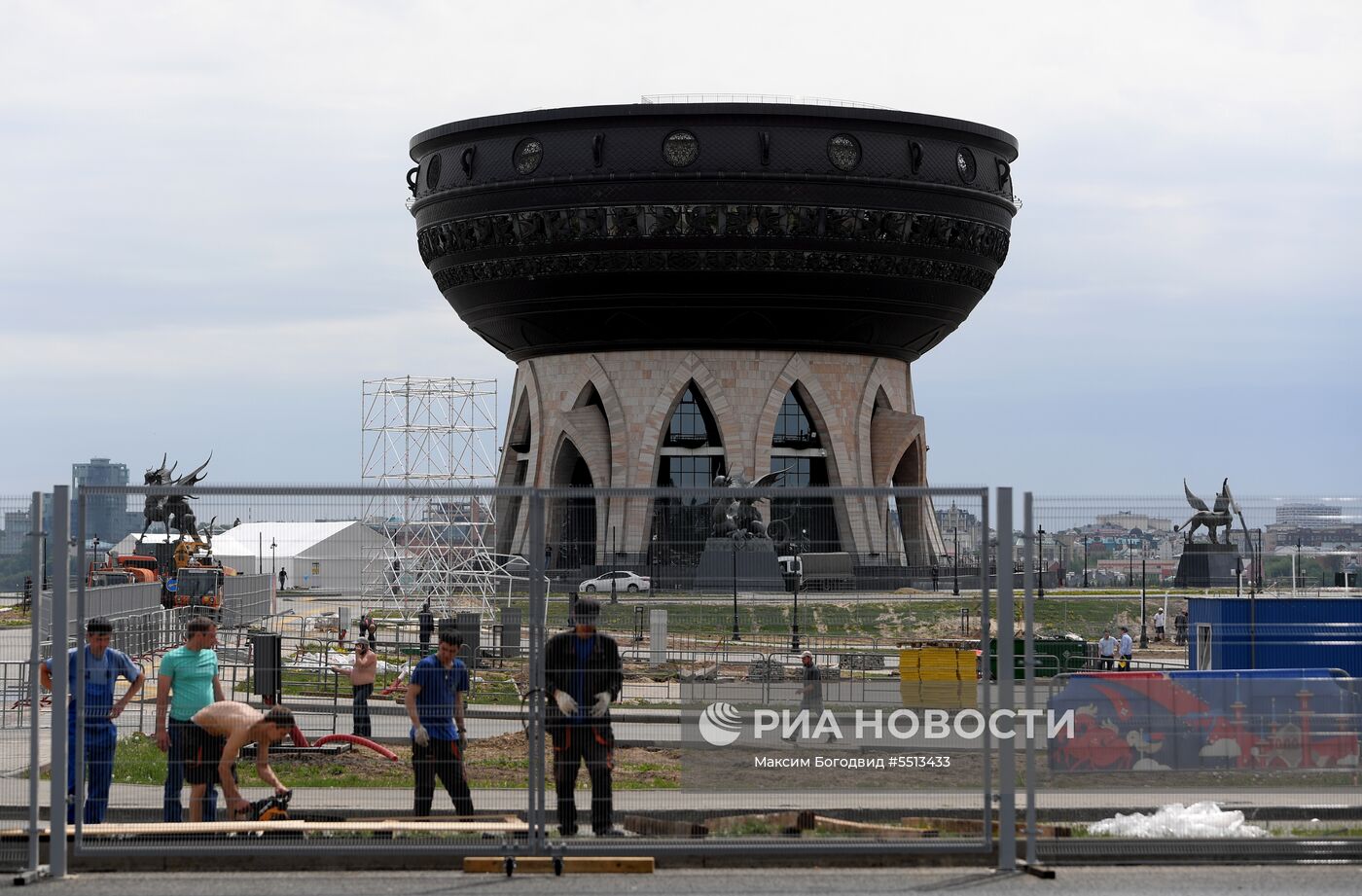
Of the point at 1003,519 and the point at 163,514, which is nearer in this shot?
the point at 1003,519

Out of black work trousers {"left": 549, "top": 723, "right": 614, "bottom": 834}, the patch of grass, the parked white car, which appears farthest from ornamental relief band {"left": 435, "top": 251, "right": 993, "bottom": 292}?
black work trousers {"left": 549, "top": 723, "right": 614, "bottom": 834}

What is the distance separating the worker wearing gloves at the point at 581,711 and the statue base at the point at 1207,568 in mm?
6619

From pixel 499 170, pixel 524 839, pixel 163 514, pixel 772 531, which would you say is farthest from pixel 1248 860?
pixel 499 170

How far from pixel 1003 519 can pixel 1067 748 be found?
408cm

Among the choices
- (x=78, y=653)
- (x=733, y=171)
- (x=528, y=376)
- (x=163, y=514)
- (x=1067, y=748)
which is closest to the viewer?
(x=78, y=653)

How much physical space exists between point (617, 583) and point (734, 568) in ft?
3.87

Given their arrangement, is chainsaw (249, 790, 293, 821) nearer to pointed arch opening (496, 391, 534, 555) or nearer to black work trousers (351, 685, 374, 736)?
black work trousers (351, 685, 374, 736)

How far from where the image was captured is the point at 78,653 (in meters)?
13.1

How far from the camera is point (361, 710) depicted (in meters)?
20.0

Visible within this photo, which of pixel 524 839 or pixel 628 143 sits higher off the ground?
pixel 628 143

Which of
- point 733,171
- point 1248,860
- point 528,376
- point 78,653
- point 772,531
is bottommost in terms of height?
point 1248,860

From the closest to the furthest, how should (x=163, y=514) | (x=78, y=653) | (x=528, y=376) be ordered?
(x=78, y=653) → (x=163, y=514) → (x=528, y=376)

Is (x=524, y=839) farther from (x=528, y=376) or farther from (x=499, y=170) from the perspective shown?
(x=528, y=376)

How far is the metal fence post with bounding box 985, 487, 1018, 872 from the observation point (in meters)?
13.0
